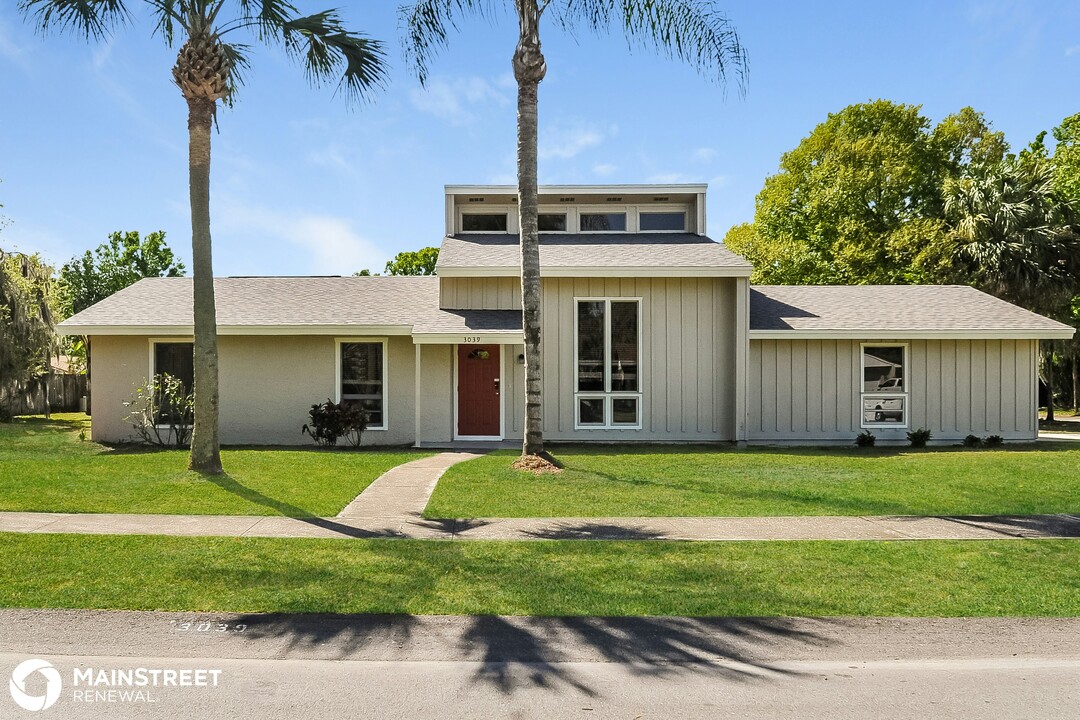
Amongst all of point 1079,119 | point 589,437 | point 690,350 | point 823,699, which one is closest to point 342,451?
point 589,437

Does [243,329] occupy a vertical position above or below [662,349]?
above

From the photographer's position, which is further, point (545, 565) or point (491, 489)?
point (491, 489)

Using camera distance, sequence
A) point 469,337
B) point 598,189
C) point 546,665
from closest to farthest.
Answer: point 546,665, point 469,337, point 598,189

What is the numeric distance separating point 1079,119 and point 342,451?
31533 mm

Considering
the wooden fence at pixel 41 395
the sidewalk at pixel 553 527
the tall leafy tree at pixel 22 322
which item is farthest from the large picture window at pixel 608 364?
the wooden fence at pixel 41 395

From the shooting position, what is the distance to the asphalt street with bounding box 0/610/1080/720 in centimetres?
385

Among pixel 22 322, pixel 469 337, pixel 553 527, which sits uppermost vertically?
pixel 22 322

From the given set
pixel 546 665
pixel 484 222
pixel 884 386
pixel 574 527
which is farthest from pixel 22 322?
pixel 884 386

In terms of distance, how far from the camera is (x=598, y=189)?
1858 centimetres

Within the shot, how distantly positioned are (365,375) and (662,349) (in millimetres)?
6892

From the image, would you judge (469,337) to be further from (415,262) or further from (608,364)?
(415,262)

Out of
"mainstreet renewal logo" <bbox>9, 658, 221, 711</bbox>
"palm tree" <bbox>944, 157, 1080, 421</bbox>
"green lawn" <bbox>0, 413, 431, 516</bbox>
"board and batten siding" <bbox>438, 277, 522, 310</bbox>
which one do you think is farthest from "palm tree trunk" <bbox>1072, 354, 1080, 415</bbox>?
"mainstreet renewal logo" <bbox>9, 658, 221, 711</bbox>

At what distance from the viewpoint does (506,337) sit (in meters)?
14.9

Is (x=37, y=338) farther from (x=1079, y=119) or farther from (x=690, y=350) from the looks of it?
(x=1079, y=119)
